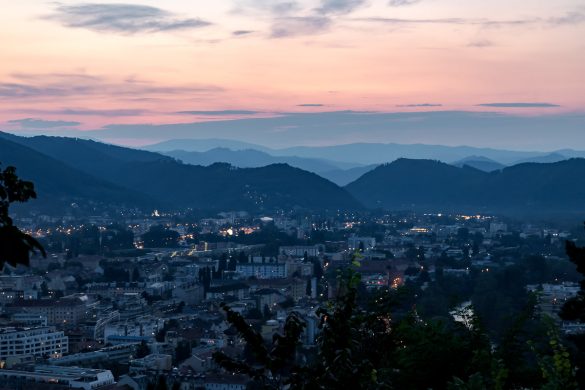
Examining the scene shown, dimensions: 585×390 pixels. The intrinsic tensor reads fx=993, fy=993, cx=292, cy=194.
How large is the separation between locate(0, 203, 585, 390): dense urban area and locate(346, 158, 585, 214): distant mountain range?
31.5m

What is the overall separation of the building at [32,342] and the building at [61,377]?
4.38 m

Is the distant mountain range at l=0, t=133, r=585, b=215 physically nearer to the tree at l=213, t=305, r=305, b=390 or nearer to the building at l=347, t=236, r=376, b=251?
the building at l=347, t=236, r=376, b=251

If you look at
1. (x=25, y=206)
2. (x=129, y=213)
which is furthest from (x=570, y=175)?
(x=25, y=206)

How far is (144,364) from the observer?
987 inches

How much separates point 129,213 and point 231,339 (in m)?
72.3

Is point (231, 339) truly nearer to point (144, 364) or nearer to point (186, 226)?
point (144, 364)

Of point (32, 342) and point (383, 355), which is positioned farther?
point (32, 342)

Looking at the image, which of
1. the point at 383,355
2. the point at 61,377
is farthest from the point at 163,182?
the point at 383,355

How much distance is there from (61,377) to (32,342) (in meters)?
6.21

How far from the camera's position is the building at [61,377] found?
22.0m

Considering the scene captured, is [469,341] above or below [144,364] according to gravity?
above

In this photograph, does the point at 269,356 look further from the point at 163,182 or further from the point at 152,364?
the point at 163,182

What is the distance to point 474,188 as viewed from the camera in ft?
424

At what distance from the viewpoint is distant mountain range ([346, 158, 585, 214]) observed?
376 ft
